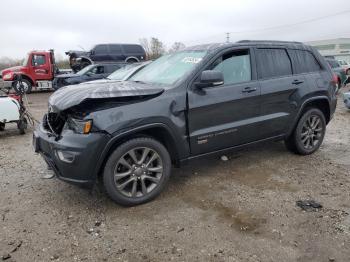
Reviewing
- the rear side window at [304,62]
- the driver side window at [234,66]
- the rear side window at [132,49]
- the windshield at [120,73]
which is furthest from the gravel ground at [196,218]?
the rear side window at [132,49]

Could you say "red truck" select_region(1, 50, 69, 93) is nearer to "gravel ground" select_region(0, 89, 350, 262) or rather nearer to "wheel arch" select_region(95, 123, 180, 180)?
"gravel ground" select_region(0, 89, 350, 262)

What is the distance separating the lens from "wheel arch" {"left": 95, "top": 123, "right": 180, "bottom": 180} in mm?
3576

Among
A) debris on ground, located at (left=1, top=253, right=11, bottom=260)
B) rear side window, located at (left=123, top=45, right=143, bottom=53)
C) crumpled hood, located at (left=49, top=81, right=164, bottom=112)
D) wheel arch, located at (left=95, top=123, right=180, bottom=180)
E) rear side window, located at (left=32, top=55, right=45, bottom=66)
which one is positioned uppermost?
rear side window, located at (left=123, top=45, right=143, bottom=53)

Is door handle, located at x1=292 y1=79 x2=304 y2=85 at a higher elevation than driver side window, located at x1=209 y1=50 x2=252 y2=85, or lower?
lower

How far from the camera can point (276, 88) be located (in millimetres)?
4859

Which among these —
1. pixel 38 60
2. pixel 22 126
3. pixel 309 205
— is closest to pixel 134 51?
pixel 38 60

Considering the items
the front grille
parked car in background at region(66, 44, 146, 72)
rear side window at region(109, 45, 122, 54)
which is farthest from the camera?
rear side window at region(109, 45, 122, 54)

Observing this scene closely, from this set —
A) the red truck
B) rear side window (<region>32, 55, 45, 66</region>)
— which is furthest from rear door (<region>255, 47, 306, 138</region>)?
rear side window (<region>32, 55, 45, 66</region>)

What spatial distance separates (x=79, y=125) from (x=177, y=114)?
1.10 m

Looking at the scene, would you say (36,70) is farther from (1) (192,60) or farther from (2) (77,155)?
(2) (77,155)

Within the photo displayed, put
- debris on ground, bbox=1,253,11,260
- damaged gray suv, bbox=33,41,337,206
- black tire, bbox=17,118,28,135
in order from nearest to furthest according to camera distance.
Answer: debris on ground, bbox=1,253,11,260 < damaged gray suv, bbox=33,41,337,206 < black tire, bbox=17,118,28,135

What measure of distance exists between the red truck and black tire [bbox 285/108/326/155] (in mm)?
15655

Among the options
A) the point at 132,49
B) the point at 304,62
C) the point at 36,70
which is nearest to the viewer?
the point at 304,62

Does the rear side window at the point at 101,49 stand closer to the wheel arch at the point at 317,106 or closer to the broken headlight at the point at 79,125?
the wheel arch at the point at 317,106
